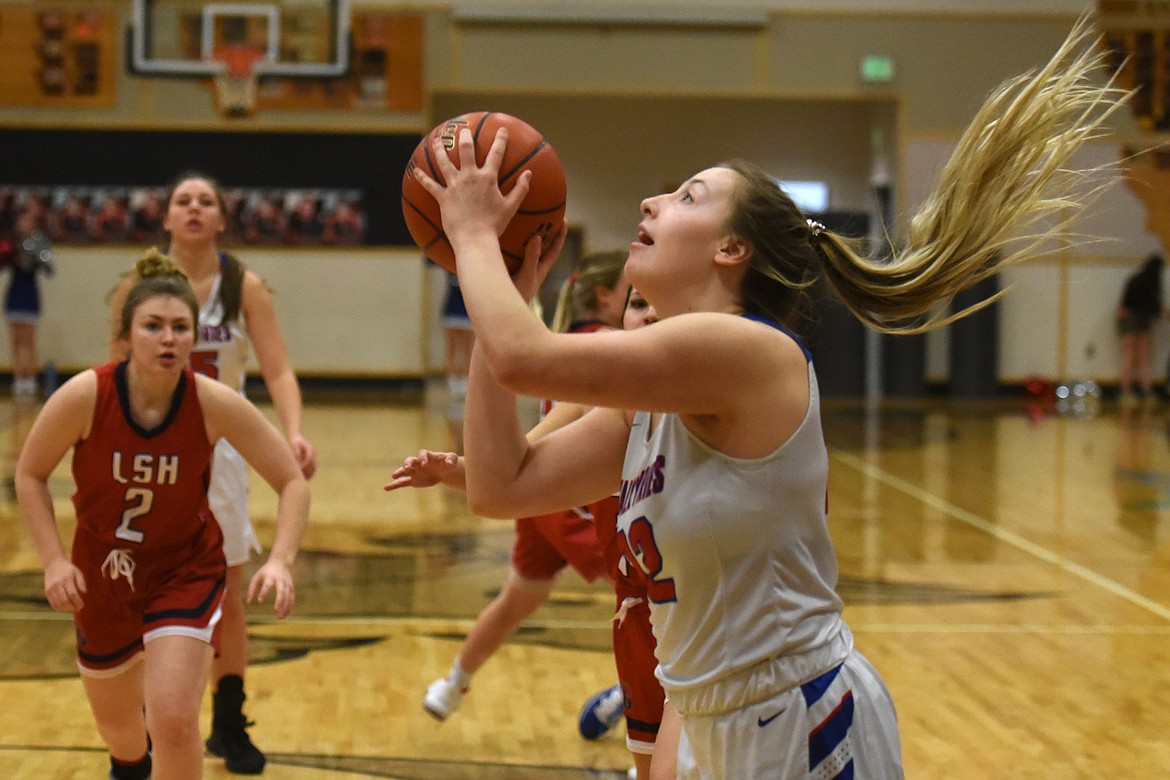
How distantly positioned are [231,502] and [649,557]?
2.43 m

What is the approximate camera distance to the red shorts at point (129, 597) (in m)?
3.12

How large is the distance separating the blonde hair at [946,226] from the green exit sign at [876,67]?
14421mm

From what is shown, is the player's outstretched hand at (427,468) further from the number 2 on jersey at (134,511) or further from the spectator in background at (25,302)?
the spectator in background at (25,302)

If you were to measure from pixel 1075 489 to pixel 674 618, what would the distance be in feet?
25.3

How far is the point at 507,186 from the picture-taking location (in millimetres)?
2027

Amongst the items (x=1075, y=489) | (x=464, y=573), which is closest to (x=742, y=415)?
(x=464, y=573)

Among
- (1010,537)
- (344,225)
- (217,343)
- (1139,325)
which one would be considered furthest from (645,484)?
(1139,325)

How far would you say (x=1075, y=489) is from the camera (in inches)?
352

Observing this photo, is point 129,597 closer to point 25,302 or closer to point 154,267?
point 154,267

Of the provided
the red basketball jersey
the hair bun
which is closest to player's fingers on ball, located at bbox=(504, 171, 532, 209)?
the red basketball jersey

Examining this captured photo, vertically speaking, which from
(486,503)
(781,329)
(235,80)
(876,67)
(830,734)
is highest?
(876,67)

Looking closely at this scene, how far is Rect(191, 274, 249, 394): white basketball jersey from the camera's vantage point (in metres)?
4.23

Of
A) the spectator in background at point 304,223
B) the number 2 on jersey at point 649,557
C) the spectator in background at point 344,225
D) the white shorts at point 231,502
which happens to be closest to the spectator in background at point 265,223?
the spectator in background at point 304,223

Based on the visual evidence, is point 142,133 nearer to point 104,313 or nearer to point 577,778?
point 104,313
